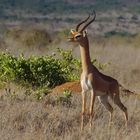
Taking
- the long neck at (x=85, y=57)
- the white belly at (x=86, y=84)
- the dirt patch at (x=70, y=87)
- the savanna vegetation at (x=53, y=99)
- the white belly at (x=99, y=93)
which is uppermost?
the long neck at (x=85, y=57)

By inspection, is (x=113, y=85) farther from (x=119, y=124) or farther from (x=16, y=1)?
(x=16, y=1)

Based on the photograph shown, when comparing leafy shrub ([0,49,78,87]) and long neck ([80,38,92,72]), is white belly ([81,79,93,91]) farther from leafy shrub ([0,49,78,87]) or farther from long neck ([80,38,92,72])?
leafy shrub ([0,49,78,87])

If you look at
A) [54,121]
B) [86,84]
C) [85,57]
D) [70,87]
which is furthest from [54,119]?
[70,87]

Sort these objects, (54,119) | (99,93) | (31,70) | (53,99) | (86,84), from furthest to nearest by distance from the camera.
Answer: (31,70)
(53,99)
(54,119)
(99,93)
(86,84)

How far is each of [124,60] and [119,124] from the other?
1415 cm

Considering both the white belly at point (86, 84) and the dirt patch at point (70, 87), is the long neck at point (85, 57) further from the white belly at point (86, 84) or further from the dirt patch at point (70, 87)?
the dirt patch at point (70, 87)

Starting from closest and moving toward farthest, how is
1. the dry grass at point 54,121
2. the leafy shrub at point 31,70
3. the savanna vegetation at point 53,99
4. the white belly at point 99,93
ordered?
the dry grass at point 54,121
the savanna vegetation at point 53,99
the white belly at point 99,93
the leafy shrub at point 31,70

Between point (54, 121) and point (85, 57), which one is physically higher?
point (85, 57)

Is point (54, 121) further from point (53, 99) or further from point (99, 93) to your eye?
point (53, 99)

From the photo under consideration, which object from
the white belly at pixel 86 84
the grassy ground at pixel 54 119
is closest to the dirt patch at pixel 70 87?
the grassy ground at pixel 54 119

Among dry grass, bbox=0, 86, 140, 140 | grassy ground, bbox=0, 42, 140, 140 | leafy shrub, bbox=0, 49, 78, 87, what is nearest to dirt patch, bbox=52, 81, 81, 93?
leafy shrub, bbox=0, 49, 78, 87

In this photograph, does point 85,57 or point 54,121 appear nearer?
point 54,121

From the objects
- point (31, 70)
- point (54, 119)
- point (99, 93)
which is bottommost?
point (54, 119)

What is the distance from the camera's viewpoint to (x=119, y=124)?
1030cm
